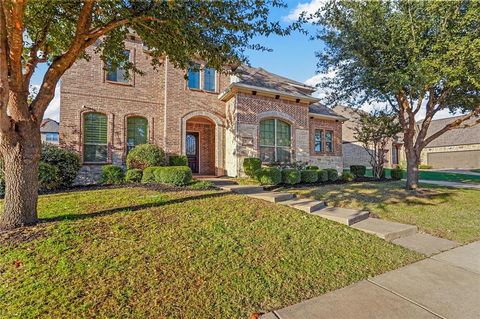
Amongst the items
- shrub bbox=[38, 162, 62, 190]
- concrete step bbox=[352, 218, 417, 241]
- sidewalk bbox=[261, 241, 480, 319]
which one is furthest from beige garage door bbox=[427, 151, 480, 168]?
shrub bbox=[38, 162, 62, 190]

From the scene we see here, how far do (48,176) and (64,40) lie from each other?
4067 mm

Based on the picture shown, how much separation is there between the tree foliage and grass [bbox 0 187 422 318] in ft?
28.8

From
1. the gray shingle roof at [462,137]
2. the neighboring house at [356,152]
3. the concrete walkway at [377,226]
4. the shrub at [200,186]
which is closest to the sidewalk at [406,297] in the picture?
the concrete walkway at [377,226]

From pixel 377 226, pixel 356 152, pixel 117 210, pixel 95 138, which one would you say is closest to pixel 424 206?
pixel 377 226

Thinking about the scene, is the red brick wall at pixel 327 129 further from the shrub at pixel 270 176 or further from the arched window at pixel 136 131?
the arched window at pixel 136 131

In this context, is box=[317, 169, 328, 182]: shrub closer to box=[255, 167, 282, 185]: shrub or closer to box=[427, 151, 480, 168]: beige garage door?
box=[255, 167, 282, 185]: shrub

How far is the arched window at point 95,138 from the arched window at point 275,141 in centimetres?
728

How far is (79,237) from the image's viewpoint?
12.7 ft

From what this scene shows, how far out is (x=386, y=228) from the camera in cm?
537

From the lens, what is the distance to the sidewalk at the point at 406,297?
8.63ft

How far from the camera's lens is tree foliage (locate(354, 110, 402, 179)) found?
1175 cm

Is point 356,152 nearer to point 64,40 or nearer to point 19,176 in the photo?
point 64,40

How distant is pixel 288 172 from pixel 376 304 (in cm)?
728

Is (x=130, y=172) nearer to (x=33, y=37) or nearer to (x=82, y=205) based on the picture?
(x=82, y=205)
